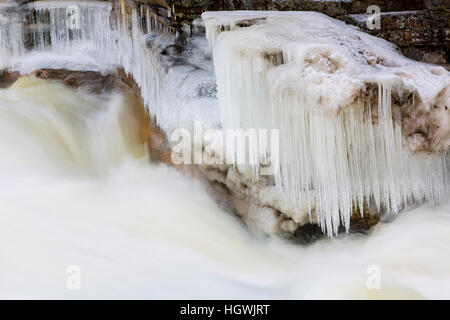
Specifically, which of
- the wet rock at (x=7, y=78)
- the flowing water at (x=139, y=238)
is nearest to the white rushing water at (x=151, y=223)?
the flowing water at (x=139, y=238)

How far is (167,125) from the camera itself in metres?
4.79

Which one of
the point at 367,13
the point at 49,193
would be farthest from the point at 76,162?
the point at 367,13

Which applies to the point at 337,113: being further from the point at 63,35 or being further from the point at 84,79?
the point at 63,35

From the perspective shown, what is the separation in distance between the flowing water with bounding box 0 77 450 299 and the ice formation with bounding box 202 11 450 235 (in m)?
0.37

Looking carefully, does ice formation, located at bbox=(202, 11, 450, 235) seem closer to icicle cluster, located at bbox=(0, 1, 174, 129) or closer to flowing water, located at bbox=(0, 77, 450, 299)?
flowing water, located at bbox=(0, 77, 450, 299)

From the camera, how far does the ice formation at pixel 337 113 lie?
368 cm

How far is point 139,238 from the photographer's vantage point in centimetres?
389

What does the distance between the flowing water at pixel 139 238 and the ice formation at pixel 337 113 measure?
14.7 inches

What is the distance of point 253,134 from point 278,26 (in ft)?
3.24

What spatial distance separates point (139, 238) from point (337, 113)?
1.74m

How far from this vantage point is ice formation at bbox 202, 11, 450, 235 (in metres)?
3.68

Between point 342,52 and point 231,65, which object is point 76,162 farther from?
point 342,52

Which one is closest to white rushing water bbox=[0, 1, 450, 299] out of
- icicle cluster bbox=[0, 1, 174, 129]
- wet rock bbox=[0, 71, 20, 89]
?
icicle cluster bbox=[0, 1, 174, 129]

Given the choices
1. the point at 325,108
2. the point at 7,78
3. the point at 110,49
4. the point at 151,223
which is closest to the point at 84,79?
the point at 110,49
